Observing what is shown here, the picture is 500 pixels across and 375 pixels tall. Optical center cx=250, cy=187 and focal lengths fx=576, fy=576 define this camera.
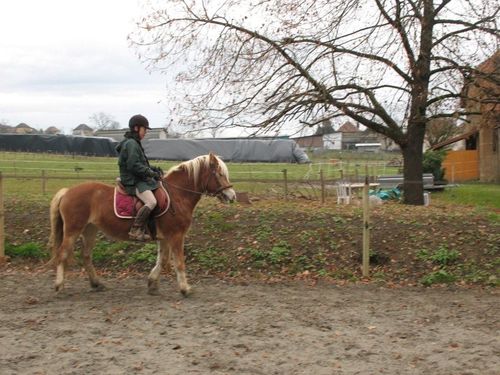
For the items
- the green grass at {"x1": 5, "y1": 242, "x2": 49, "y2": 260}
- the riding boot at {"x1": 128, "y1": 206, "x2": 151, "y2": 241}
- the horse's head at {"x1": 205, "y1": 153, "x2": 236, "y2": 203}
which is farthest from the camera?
the green grass at {"x1": 5, "y1": 242, "x2": 49, "y2": 260}

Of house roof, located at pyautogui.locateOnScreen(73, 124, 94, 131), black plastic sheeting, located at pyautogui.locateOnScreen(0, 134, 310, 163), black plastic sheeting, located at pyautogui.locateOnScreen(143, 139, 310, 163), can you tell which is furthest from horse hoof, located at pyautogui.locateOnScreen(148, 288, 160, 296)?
house roof, located at pyautogui.locateOnScreen(73, 124, 94, 131)

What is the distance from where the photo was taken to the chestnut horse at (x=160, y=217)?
8211 mm

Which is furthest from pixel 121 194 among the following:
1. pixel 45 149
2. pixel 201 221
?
pixel 45 149

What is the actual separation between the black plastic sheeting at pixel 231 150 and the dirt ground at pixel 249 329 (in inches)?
1510

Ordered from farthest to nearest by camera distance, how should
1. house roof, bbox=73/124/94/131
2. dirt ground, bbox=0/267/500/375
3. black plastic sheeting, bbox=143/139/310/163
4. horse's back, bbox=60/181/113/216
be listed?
house roof, bbox=73/124/94/131 < black plastic sheeting, bbox=143/139/310/163 < horse's back, bbox=60/181/113/216 < dirt ground, bbox=0/267/500/375

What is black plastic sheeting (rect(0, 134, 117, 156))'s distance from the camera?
47.7 meters

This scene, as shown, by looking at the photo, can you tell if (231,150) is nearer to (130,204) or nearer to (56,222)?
(56,222)

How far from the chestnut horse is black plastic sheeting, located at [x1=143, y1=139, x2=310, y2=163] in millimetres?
38079

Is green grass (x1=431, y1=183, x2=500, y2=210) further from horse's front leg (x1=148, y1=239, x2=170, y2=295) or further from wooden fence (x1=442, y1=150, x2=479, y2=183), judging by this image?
horse's front leg (x1=148, y1=239, x2=170, y2=295)

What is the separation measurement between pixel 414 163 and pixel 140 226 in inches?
402

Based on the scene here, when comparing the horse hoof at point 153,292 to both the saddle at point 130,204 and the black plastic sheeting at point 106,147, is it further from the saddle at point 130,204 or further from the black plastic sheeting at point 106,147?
the black plastic sheeting at point 106,147

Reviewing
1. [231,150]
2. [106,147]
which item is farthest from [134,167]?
[231,150]

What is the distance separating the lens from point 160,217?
8.20 metres

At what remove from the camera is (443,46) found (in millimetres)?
14531
